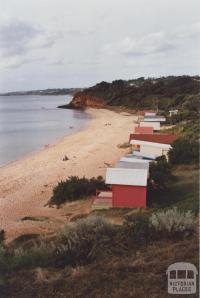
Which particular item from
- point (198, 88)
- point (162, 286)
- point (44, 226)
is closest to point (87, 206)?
point (44, 226)

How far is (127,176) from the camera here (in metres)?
14.7

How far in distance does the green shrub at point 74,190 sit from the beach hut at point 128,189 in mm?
2074

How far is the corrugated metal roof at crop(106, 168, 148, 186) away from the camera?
14.5 metres

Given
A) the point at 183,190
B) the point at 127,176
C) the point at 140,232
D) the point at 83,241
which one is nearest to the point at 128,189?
the point at 127,176

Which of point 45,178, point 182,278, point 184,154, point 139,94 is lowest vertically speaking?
point 45,178

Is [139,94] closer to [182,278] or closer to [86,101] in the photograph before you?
[86,101]

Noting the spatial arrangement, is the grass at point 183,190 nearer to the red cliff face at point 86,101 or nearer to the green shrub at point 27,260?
the green shrub at point 27,260

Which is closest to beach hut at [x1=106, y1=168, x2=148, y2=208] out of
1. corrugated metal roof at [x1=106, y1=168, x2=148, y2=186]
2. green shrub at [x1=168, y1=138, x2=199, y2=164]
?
corrugated metal roof at [x1=106, y1=168, x2=148, y2=186]

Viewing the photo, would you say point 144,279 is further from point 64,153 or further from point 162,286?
point 64,153

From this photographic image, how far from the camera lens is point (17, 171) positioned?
26547 mm

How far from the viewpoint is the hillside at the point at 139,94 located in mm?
79794

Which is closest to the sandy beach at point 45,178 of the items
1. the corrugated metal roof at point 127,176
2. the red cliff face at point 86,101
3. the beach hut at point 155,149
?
the corrugated metal roof at point 127,176

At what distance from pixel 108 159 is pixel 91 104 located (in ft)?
249

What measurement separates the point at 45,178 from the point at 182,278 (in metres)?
18.1
